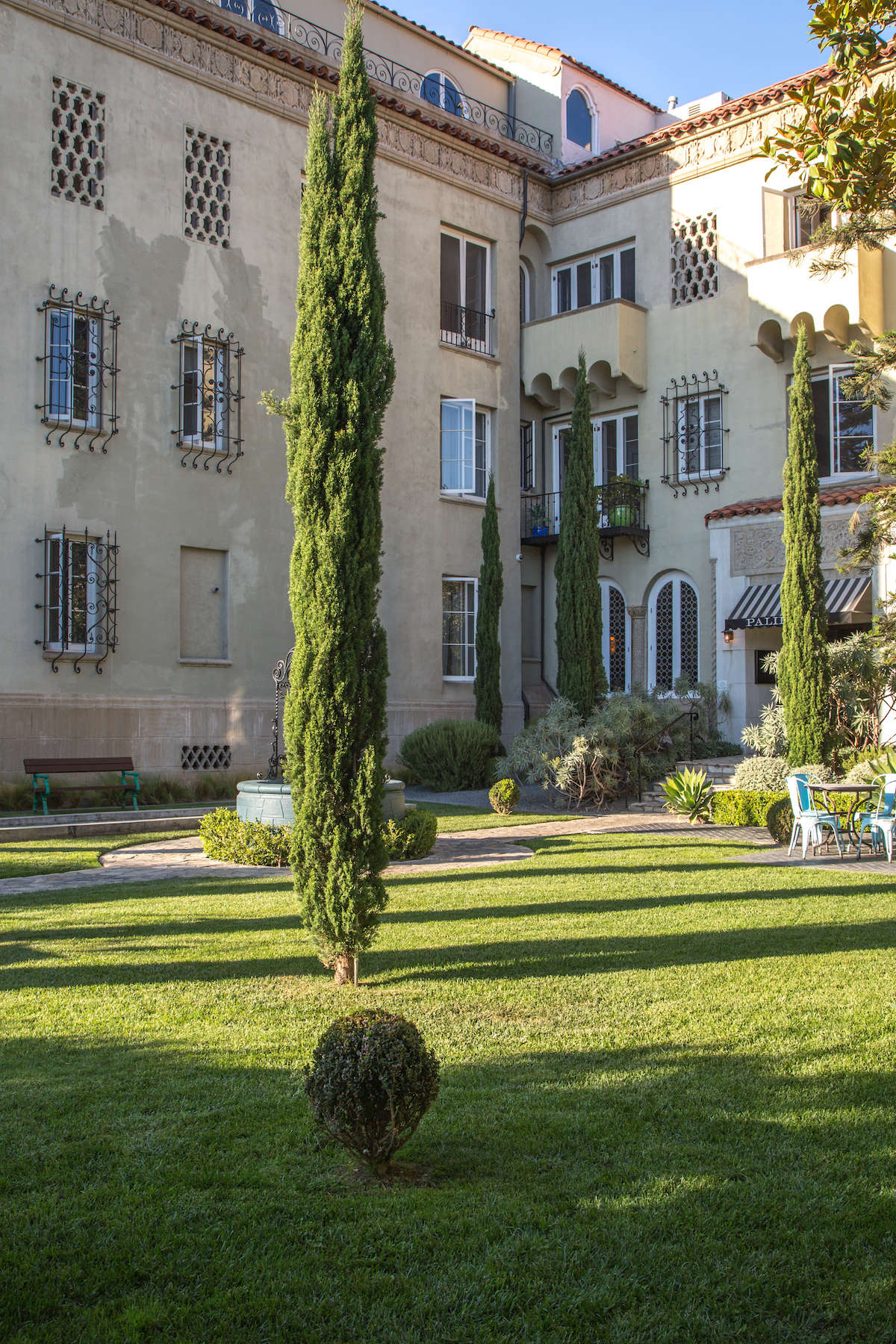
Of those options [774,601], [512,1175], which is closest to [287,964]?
[512,1175]

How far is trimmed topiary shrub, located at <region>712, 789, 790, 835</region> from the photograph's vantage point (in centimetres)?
1638

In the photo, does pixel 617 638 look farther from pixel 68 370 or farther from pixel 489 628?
pixel 68 370

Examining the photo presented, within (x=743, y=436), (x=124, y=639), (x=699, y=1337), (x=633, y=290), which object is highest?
(x=633, y=290)

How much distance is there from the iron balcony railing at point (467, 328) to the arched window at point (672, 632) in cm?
697

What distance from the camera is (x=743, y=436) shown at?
23750 millimetres

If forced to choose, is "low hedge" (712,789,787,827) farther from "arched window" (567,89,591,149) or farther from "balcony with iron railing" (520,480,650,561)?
"arched window" (567,89,591,149)

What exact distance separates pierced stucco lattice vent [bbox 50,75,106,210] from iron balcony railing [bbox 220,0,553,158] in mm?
4811

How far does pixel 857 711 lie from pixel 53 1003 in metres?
14.5

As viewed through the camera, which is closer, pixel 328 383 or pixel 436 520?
pixel 328 383

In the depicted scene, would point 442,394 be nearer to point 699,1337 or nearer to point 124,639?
point 124,639

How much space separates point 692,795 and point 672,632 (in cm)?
884

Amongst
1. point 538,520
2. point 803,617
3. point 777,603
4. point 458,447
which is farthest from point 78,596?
point 777,603

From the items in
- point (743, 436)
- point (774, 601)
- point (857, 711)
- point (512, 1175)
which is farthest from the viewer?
point (743, 436)

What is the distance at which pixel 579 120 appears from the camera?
2922cm
